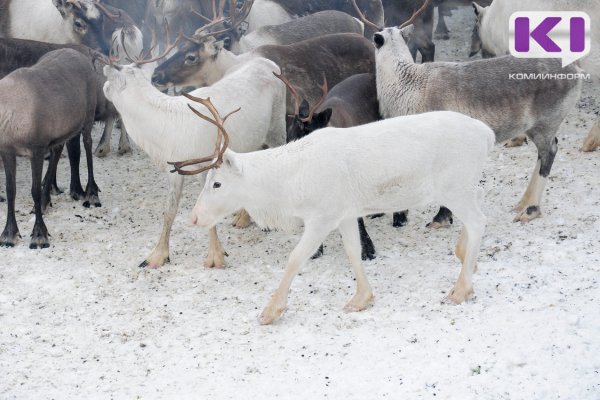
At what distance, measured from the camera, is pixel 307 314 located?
5.30m

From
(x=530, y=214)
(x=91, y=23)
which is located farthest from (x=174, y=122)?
(x=91, y=23)

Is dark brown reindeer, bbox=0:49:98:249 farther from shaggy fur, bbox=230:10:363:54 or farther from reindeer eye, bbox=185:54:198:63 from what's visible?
shaggy fur, bbox=230:10:363:54

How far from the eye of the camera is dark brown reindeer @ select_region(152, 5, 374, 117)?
292 inches

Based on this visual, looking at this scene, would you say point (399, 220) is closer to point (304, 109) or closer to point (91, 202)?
point (304, 109)

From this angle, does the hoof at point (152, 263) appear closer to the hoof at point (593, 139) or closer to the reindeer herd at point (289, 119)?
the reindeer herd at point (289, 119)

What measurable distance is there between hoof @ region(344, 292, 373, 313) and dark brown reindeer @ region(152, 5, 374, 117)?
247 centimetres

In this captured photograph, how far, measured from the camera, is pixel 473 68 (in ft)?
20.7

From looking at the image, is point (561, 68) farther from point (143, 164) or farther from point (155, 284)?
point (143, 164)

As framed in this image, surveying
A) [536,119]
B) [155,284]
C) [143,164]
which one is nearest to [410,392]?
[155,284]

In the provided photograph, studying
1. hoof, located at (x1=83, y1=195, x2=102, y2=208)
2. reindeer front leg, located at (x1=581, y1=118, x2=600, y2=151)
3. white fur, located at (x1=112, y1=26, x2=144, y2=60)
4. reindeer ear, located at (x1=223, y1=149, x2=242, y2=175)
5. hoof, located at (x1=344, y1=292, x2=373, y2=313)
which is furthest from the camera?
white fur, located at (x1=112, y1=26, x2=144, y2=60)

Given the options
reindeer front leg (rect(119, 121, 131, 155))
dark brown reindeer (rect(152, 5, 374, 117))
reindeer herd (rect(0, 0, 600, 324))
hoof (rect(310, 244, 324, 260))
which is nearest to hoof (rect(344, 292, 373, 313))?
reindeer herd (rect(0, 0, 600, 324))

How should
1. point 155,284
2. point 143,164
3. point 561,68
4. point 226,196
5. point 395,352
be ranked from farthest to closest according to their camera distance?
1. point 143,164
2. point 561,68
3. point 155,284
4. point 226,196
5. point 395,352

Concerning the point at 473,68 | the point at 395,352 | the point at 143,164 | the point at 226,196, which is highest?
the point at 473,68

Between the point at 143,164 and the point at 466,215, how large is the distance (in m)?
3.81
